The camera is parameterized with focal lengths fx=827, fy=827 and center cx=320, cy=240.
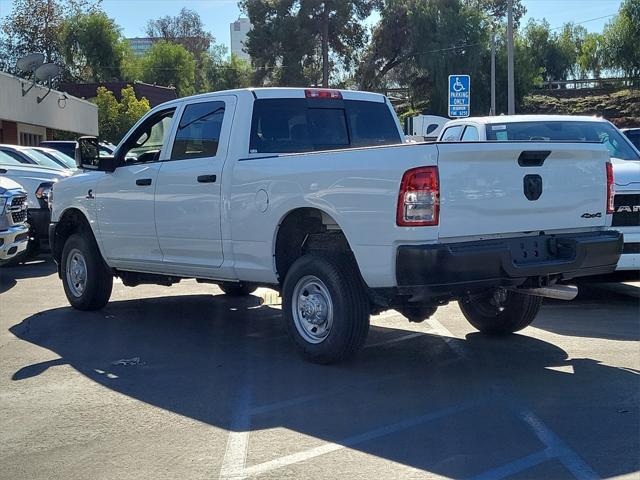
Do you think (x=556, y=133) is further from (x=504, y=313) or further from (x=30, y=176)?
(x=30, y=176)

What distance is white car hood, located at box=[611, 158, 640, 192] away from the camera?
883 centimetres

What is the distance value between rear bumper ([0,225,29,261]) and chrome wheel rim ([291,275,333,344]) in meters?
5.55

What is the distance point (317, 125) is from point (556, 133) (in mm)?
3487

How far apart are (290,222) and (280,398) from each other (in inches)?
64.9

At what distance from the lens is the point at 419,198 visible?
5645mm

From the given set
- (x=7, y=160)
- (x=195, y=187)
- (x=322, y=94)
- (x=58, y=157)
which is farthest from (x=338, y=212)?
(x=58, y=157)

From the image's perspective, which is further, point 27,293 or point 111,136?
Answer: point 111,136

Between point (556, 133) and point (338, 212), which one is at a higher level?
point (556, 133)

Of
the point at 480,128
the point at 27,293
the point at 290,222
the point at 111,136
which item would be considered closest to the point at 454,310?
the point at 480,128

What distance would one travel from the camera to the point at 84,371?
6.71 m

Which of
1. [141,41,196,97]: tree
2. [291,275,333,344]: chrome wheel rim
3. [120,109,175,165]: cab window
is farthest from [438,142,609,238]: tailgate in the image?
[141,41,196,97]: tree

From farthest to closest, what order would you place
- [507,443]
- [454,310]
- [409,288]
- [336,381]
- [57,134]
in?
1. [57,134]
2. [454,310]
3. [336,381]
4. [409,288]
5. [507,443]

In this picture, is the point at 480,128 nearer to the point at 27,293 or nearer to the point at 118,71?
the point at 27,293

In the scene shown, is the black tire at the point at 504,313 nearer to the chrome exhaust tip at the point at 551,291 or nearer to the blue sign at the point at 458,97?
the chrome exhaust tip at the point at 551,291
